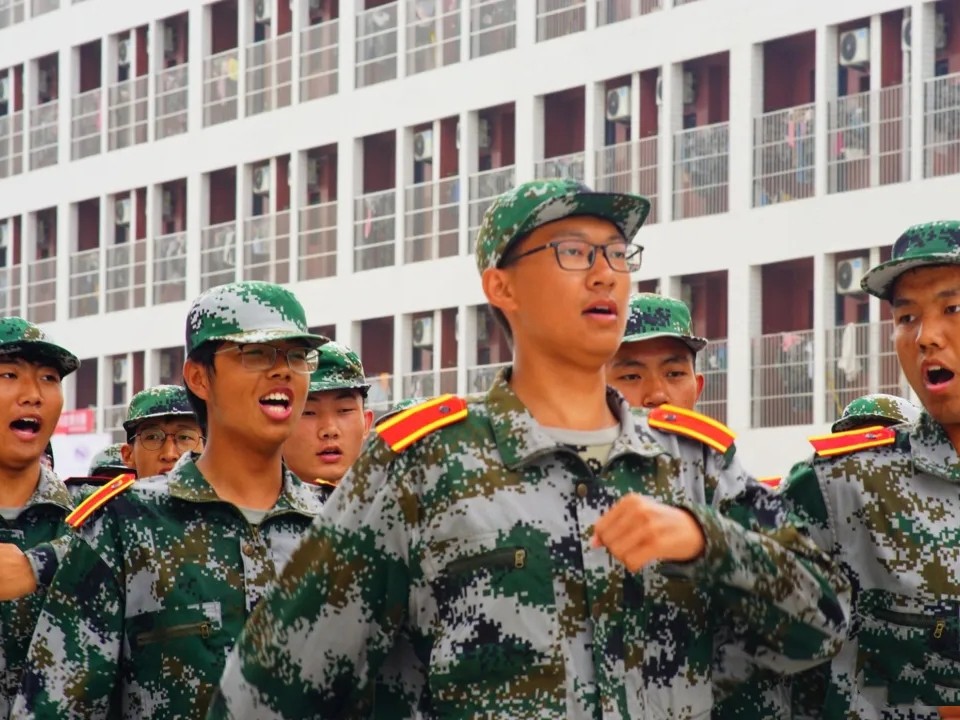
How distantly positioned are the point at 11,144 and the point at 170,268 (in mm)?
6456

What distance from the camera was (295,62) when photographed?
44625mm

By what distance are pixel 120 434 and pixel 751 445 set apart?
15695 millimetres

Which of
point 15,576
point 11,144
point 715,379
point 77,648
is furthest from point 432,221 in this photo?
point 77,648

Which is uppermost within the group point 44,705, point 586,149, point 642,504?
point 586,149

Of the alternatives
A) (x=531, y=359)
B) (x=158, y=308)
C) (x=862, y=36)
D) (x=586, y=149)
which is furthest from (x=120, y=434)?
(x=531, y=359)

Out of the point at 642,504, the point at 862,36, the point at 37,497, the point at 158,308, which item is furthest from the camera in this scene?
the point at 158,308

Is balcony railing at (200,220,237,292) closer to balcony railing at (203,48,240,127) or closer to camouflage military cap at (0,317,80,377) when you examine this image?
balcony railing at (203,48,240,127)

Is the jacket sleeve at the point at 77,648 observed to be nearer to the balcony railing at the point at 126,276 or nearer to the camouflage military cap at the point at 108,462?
the camouflage military cap at the point at 108,462

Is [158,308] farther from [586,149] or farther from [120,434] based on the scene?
[586,149]

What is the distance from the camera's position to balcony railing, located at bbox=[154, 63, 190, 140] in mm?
47375

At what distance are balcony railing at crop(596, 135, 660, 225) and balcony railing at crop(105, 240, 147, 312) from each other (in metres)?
12.3

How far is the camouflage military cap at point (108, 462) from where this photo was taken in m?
15.7

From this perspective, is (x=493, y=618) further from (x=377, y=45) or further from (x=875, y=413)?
(x=377, y=45)

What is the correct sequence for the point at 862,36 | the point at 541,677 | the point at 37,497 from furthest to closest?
the point at 862,36, the point at 37,497, the point at 541,677
